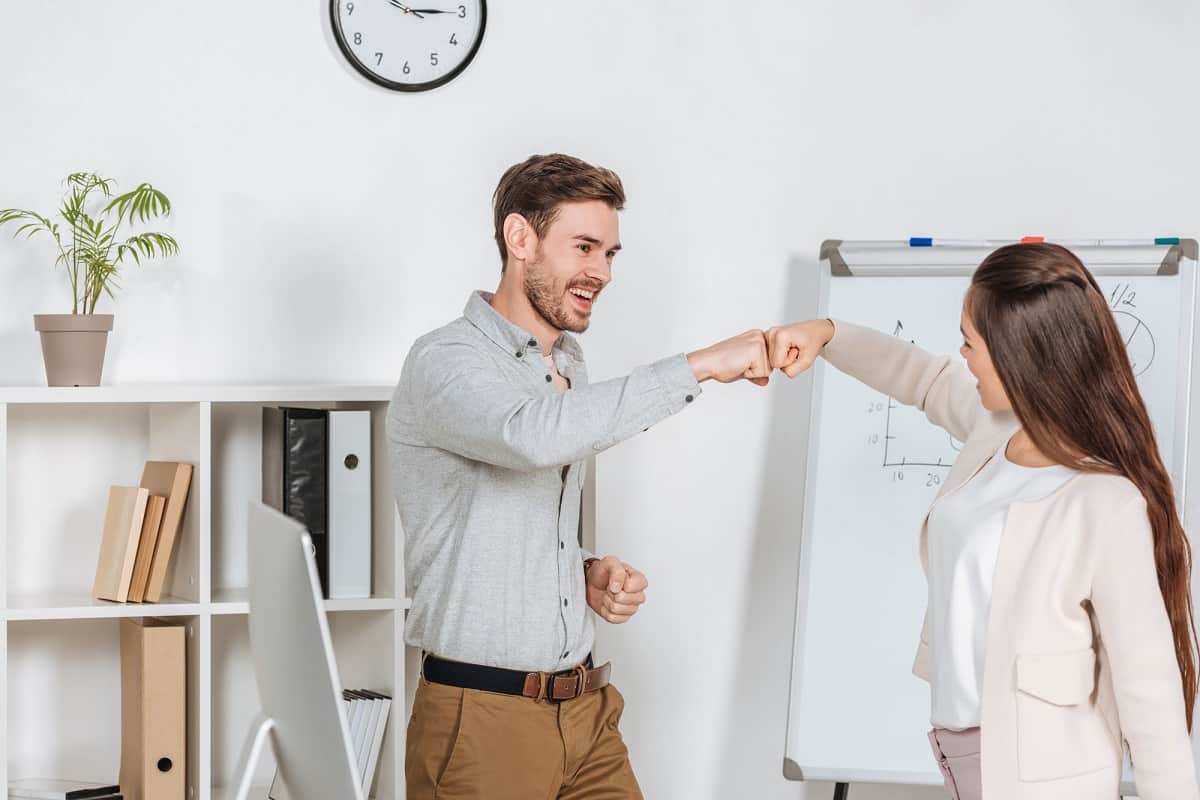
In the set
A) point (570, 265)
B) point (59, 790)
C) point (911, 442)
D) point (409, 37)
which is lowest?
Answer: point (59, 790)

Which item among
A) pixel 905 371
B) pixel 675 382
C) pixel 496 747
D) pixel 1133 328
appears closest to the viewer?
pixel 675 382

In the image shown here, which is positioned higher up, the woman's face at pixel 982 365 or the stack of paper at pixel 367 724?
the woman's face at pixel 982 365

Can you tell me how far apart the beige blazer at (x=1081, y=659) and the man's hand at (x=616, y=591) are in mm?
591

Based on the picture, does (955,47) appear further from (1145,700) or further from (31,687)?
(31,687)

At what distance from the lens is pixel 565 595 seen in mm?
1915

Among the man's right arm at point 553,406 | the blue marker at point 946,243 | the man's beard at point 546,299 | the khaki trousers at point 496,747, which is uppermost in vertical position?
the blue marker at point 946,243

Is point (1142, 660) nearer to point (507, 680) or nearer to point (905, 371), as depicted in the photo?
point (905, 371)

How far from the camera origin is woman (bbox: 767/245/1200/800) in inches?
59.6

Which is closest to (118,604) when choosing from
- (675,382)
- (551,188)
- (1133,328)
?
Answer: (551,188)

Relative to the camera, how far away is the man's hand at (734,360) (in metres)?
1.79

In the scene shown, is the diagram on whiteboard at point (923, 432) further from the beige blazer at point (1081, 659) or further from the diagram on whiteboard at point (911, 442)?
the beige blazer at point (1081, 659)

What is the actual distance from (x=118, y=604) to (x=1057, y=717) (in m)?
1.73

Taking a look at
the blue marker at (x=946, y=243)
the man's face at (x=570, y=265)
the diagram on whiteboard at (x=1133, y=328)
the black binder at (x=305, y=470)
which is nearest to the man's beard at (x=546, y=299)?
the man's face at (x=570, y=265)

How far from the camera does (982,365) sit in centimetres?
171
